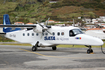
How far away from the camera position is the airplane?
71.1 feet

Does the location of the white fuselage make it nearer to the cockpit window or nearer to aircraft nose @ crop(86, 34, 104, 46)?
aircraft nose @ crop(86, 34, 104, 46)

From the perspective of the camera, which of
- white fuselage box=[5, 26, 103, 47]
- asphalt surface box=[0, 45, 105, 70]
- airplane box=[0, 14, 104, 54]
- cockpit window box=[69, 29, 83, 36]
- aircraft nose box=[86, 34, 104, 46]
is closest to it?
asphalt surface box=[0, 45, 105, 70]

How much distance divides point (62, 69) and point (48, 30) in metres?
13.3

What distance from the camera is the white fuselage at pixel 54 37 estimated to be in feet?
70.7

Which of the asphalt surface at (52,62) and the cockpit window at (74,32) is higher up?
the cockpit window at (74,32)

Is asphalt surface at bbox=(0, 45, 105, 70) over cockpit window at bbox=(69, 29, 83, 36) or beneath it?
beneath

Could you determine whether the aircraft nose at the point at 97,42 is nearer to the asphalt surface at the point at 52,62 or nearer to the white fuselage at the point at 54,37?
the white fuselage at the point at 54,37

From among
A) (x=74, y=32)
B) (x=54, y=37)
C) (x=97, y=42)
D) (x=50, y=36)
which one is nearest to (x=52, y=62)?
(x=97, y=42)

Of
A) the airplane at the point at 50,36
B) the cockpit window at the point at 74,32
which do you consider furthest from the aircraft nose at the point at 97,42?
the cockpit window at the point at 74,32

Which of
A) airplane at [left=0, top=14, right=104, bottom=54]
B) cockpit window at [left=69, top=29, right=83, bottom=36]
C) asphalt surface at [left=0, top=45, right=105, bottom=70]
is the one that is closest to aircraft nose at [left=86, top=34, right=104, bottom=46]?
airplane at [left=0, top=14, right=104, bottom=54]

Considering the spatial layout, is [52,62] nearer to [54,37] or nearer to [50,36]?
[54,37]

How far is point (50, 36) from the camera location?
24703 mm

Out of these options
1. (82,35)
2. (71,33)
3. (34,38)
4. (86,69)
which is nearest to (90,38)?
(82,35)

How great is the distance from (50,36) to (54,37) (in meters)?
0.60
